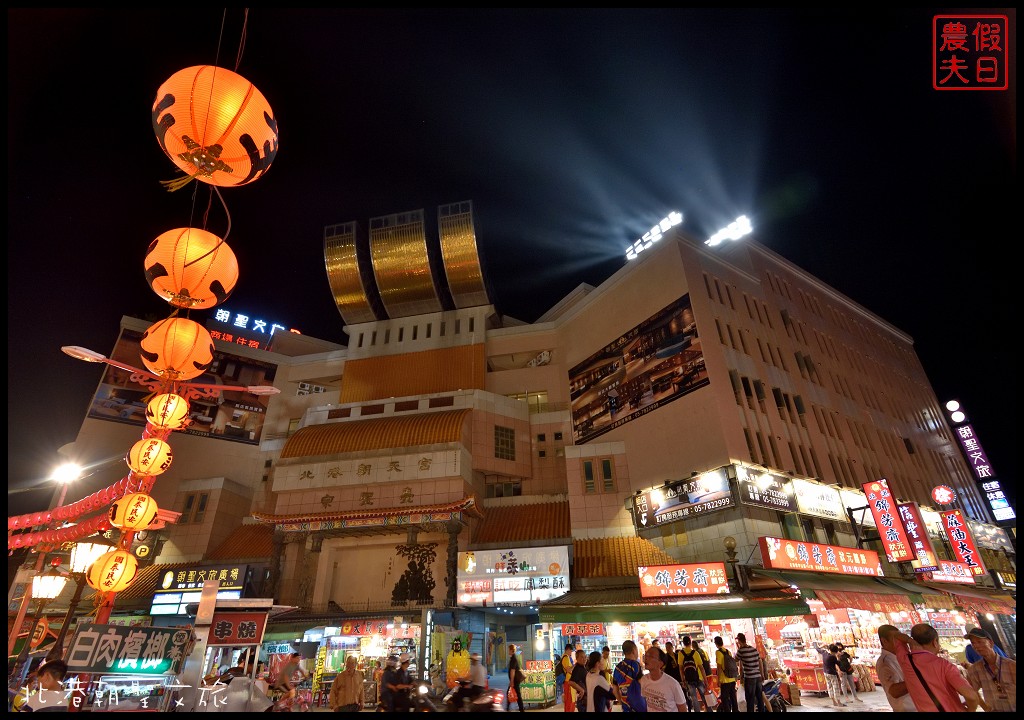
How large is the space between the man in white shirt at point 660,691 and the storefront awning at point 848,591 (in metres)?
8.82

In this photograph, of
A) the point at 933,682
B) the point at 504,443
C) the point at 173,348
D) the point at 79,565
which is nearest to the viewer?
the point at 933,682

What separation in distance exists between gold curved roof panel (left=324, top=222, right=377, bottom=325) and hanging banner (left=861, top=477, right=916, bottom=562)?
28242 mm

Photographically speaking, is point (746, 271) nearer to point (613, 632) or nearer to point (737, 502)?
point (737, 502)

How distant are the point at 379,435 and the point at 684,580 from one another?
15328mm

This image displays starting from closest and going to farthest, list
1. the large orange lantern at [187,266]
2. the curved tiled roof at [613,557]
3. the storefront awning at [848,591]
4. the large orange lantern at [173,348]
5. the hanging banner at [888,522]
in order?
the large orange lantern at [187,266] → the large orange lantern at [173,348] → the storefront awning at [848,591] → the hanging banner at [888,522] → the curved tiled roof at [613,557]

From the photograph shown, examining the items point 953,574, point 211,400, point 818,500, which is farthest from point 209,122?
point 211,400

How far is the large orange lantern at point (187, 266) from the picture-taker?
341 inches

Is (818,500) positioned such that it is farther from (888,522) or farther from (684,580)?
(684,580)

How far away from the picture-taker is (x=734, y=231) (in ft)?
89.8

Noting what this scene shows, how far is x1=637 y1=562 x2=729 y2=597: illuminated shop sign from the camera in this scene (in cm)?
1435

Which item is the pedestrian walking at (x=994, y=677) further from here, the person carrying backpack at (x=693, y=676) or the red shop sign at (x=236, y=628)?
the red shop sign at (x=236, y=628)

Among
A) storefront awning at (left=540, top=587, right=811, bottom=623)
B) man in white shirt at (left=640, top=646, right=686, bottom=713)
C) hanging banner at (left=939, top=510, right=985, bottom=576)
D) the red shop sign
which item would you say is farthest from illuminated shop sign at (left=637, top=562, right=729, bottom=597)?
hanging banner at (left=939, top=510, right=985, bottom=576)

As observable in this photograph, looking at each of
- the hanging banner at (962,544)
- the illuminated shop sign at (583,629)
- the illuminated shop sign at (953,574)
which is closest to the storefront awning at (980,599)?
the illuminated shop sign at (953,574)

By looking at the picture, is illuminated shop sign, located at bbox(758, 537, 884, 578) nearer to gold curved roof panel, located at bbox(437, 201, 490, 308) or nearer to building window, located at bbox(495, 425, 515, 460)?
building window, located at bbox(495, 425, 515, 460)
